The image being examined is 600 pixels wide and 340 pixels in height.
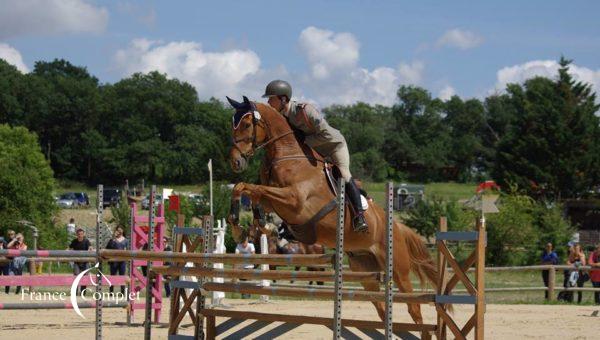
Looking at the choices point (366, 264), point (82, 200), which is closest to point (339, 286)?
point (366, 264)

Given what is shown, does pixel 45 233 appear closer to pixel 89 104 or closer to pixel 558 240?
pixel 558 240

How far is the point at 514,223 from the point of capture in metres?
32.5

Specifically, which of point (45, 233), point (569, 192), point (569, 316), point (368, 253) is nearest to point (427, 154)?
point (569, 192)

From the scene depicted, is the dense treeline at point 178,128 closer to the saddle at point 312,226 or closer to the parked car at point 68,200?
the parked car at point 68,200

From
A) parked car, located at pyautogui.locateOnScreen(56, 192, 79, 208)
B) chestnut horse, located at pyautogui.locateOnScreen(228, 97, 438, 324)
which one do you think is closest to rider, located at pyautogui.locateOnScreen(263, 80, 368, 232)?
chestnut horse, located at pyautogui.locateOnScreen(228, 97, 438, 324)

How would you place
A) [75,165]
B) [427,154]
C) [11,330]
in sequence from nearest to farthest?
[11,330], [75,165], [427,154]

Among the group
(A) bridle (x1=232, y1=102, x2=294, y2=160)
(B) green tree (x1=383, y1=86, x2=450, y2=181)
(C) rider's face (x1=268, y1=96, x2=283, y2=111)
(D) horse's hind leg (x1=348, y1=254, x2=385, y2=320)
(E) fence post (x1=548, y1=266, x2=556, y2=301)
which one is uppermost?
(B) green tree (x1=383, y1=86, x2=450, y2=181)

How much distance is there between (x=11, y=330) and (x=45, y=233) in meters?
19.5

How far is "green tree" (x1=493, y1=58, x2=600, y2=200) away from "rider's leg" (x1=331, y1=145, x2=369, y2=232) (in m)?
47.7

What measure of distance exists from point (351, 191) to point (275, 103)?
115cm

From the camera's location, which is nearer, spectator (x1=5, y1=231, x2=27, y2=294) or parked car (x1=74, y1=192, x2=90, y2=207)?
spectator (x1=5, y1=231, x2=27, y2=294)

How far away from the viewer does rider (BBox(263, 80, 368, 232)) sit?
846 cm

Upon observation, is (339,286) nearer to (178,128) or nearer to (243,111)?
(243,111)

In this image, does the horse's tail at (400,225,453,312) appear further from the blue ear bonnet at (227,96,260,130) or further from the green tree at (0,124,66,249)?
the green tree at (0,124,66,249)
